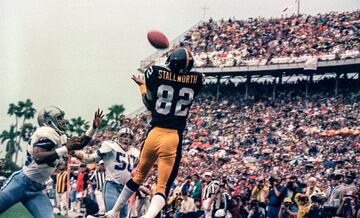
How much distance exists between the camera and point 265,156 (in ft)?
84.9

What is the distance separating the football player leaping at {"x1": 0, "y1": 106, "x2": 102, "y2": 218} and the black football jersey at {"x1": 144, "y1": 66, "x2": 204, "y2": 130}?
0.67m

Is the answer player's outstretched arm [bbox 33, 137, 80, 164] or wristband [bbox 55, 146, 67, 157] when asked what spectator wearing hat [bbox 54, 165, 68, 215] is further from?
wristband [bbox 55, 146, 67, 157]

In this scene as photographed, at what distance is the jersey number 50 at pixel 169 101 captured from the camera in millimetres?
7863

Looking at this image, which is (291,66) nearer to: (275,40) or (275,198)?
(275,40)

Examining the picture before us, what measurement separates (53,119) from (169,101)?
1.38 m

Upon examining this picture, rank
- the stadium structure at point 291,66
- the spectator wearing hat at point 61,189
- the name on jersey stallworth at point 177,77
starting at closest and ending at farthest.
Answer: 1. the name on jersey stallworth at point 177,77
2. the spectator wearing hat at point 61,189
3. the stadium structure at point 291,66

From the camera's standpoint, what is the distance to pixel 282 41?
33.6 meters

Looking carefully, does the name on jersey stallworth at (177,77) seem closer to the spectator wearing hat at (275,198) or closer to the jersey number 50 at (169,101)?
the jersey number 50 at (169,101)

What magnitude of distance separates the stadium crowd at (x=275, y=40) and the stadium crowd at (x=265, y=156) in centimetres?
163

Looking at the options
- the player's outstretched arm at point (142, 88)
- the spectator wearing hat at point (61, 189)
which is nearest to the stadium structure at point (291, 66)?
the spectator wearing hat at point (61, 189)

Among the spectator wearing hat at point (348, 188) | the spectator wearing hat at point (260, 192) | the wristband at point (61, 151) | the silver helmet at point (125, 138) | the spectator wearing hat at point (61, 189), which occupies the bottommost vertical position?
the spectator wearing hat at point (61, 189)

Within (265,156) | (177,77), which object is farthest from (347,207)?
(265,156)

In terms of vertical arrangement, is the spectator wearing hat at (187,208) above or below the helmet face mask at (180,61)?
below

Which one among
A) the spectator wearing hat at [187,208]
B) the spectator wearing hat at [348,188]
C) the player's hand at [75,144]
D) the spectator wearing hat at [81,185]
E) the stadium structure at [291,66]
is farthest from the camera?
the stadium structure at [291,66]
